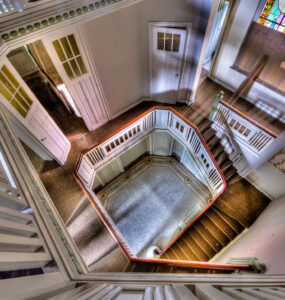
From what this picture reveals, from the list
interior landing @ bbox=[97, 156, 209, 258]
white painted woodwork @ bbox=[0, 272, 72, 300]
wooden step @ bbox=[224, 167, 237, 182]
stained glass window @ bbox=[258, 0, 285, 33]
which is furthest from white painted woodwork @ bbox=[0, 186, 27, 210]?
stained glass window @ bbox=[258, 0, 285, 33]

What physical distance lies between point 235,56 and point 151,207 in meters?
5.87

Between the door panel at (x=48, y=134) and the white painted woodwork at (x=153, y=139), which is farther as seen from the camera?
the white painted woodwork at (x=153, y=139)

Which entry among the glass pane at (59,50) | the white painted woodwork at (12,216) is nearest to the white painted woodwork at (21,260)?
the white painted woodwork at (12,216)

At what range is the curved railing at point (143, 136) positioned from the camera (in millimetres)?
5406

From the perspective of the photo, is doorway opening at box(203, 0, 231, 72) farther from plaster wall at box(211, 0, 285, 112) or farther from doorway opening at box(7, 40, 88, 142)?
doorway opening at box(7, 40, 88, 142)

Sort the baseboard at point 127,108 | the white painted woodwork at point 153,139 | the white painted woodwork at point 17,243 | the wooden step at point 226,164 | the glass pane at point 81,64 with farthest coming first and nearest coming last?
1. the baseboard at point 127,108
2. the wooden step at point 226,164
3. the white painted woodwork at point 153,139
4. the glass pane at point 81,64
5. the white painted woodwork at point 17,243

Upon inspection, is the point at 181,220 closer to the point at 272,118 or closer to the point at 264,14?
the point at 272,118

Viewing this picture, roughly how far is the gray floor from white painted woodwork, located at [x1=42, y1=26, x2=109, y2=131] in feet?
10.3

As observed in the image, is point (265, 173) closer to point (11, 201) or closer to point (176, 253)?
point (176, 253)

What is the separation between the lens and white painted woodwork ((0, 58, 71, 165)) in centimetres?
383

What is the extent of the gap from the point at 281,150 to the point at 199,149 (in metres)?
2.02

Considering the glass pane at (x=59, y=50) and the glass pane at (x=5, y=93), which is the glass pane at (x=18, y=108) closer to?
the glass pane at (x=5, y=93)

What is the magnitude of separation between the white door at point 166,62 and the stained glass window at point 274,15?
84.0 inches

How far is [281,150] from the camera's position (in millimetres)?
4648
